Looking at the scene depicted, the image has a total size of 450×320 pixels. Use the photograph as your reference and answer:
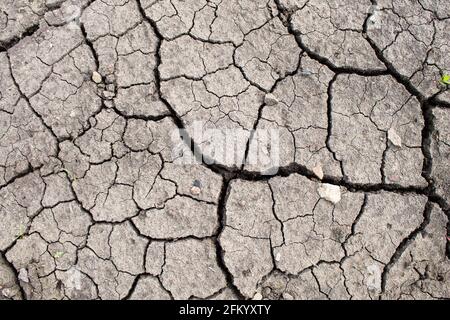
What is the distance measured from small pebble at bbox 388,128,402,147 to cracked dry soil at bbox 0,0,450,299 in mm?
14

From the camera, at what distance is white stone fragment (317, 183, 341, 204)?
292cm

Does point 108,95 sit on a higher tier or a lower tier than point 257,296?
higher

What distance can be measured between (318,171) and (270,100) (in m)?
0.53

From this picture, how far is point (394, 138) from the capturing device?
307 cm

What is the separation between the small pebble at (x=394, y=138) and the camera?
3061 millimetres

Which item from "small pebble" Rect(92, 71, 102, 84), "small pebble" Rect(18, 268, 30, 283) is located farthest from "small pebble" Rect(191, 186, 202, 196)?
"small pebble" Rect(18, 268, 30, 283)

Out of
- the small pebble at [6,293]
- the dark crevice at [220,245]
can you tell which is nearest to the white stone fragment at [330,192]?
the dark crevice at [220,245]

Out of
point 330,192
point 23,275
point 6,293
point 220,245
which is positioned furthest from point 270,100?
point 6,293

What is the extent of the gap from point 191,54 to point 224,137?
1.94ft

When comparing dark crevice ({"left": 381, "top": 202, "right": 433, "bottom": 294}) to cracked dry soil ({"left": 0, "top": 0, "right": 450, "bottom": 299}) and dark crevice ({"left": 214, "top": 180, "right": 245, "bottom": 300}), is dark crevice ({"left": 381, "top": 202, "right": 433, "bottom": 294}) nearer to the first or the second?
cracked dry soil ({"left": 0, "top": 0, "right": 450, "bottom": 299})

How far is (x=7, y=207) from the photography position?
2842 mm

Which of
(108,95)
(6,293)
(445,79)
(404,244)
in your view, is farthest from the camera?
(445,79)

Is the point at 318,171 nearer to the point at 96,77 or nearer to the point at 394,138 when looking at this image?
the point at 394,138

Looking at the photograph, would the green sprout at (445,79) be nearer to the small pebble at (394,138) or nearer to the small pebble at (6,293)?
the small pebble at (394,138)
